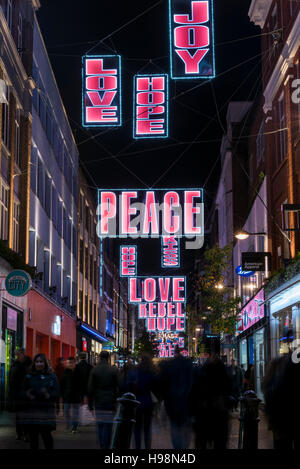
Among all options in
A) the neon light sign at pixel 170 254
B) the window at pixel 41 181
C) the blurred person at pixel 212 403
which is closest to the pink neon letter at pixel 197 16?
the blurred person at pixel 212 403

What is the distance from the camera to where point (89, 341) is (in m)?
60.4

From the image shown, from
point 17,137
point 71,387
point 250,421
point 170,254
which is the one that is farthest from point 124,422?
point 170,254

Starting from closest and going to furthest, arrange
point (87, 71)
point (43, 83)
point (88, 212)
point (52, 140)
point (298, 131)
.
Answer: point (87, 71) → point (298, 131) → point (43, 83) → point (52, 140) → point (88, 212)

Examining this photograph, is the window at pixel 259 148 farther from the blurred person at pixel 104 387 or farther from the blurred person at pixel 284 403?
the blurred person at pixel 284 403

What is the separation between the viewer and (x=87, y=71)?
20953mm

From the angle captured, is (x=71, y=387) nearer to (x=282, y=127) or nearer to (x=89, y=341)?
(x=282, y=127)

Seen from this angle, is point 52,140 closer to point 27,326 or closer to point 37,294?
point 37,294

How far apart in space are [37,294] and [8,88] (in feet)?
32.1

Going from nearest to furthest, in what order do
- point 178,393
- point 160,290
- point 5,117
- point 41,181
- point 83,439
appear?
point 178,393 → point 83,439 → point 5,117 → point 41,181 → point 160,290

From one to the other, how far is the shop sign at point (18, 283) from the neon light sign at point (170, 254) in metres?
15.7

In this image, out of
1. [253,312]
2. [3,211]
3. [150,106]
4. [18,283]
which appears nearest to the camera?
[150,106]

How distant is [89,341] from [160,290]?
16.7 meters

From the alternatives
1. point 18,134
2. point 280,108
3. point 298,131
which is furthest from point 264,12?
point 18,134

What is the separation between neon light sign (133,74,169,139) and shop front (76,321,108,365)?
104 ft
